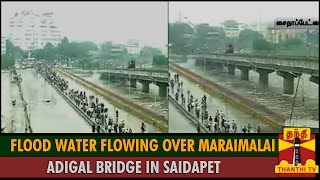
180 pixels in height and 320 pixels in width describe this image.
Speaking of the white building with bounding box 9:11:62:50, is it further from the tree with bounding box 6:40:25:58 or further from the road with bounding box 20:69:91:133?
the road with bounding box 20:69:91:133

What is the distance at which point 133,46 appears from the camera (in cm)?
399

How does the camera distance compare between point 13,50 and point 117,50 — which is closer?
point 13,50

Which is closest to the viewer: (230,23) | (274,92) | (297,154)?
(297,154)

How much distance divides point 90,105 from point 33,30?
0.74m

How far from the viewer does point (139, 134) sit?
3.89m

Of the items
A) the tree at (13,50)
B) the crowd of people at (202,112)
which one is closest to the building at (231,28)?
the crowd of people at (202,112)

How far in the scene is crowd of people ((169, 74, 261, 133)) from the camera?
3965mm

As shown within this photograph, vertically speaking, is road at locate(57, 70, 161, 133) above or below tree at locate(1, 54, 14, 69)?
below

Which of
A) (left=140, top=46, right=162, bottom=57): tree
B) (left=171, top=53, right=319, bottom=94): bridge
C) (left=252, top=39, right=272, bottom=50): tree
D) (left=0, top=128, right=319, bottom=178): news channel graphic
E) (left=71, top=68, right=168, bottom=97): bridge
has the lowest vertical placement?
(left=0, top=128, right=319, bottom=178): news channel graphic

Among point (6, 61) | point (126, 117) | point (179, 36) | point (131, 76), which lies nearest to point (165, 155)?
point (126, 117)

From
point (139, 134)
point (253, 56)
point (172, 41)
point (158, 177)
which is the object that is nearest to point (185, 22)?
point (172, 41)

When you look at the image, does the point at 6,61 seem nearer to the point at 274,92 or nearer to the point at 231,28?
the point at 231,28

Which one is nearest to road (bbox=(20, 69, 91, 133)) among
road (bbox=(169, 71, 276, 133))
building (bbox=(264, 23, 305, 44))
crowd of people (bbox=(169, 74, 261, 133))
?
crowd of people (bbox=(169, 74, 261, 133))

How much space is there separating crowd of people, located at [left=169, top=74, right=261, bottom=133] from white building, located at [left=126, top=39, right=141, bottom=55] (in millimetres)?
345
